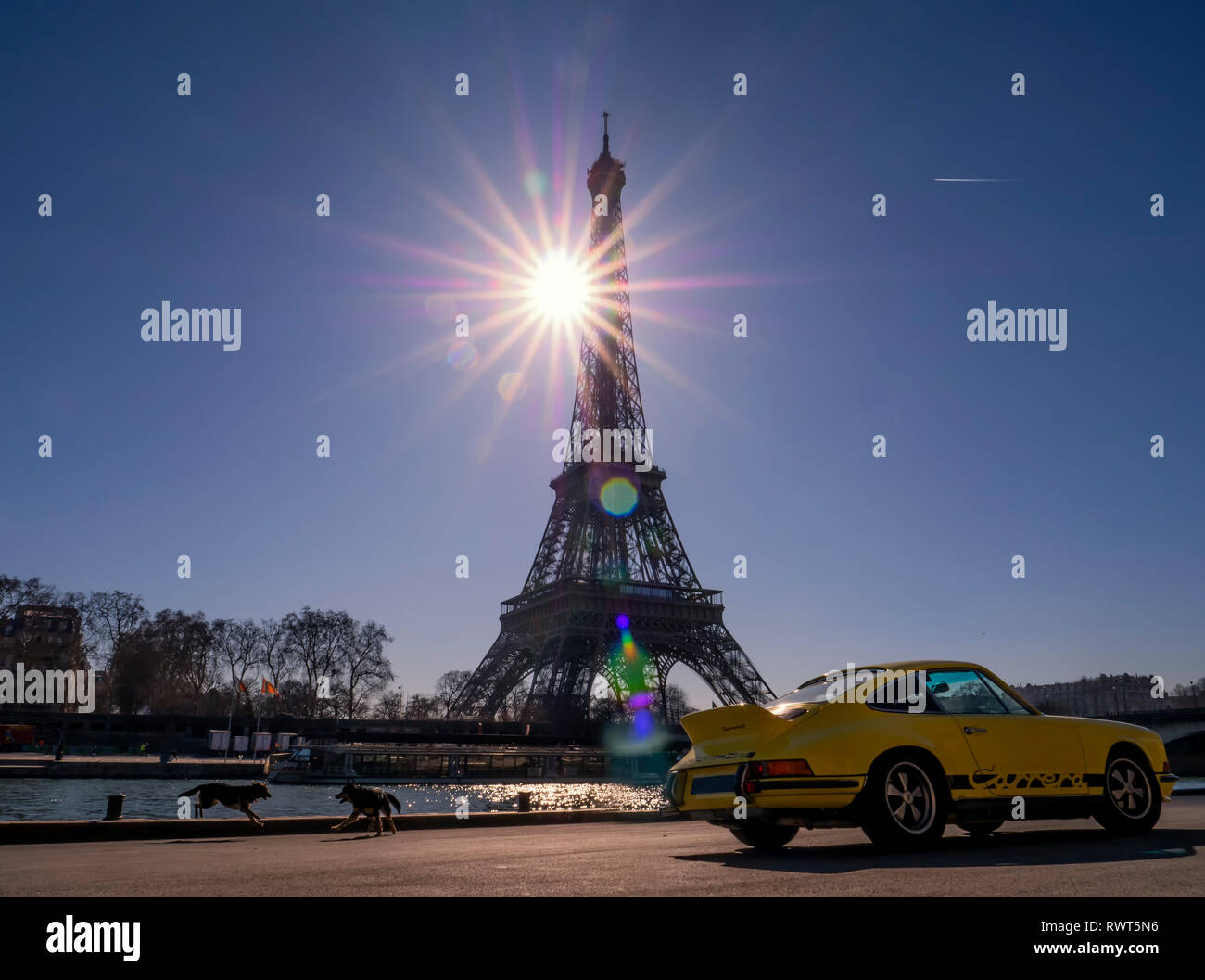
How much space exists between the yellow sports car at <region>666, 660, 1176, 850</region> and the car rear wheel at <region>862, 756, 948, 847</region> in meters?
0.01

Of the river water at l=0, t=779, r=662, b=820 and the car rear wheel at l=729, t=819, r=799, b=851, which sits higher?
the car rear wheel at l=729, t=819, r=799, b=851

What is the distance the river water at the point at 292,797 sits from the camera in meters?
33.9

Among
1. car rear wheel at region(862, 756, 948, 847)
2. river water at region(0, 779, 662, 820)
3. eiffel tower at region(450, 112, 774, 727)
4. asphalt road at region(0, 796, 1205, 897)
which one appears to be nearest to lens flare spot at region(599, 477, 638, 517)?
eiffel tower at region(450, 112, 774, 727)

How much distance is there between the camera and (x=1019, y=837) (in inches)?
337

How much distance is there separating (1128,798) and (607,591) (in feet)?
202

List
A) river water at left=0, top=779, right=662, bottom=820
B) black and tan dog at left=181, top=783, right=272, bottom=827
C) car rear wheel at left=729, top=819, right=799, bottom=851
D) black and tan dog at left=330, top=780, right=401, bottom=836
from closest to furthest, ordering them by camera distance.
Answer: car rear wheel at left=729, top=819, right=799, bottom=851
black and tan dog at left=330, top=780, right=401, bottom=836
black and tan dog at left=181, top=783, right=272, bottom=827
river water at left=0, top=779, right=662, bottom=820

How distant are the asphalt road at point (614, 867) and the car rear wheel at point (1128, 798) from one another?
17cm

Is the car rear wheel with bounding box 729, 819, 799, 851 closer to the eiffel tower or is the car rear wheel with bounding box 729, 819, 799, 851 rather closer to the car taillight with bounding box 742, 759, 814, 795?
the car taillight with bounding box 742, 759, 814, 795

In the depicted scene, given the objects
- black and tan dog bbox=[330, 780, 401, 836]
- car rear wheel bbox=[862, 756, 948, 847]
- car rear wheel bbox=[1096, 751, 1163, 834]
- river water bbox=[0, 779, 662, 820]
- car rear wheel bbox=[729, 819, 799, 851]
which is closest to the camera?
car rear wheel bbox=[862, 756, 948, 847]

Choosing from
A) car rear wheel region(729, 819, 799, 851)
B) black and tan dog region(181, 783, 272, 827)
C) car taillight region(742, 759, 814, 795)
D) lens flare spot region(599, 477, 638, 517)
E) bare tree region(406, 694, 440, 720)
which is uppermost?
lens flare spot region(599, 477, 638, 517)

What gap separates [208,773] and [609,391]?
4436cm

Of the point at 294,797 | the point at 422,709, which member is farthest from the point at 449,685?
the point at 294,797

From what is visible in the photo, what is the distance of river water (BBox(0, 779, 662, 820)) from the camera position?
33938mm

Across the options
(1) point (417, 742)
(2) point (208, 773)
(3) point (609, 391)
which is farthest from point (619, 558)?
(2) point (208, 773)
